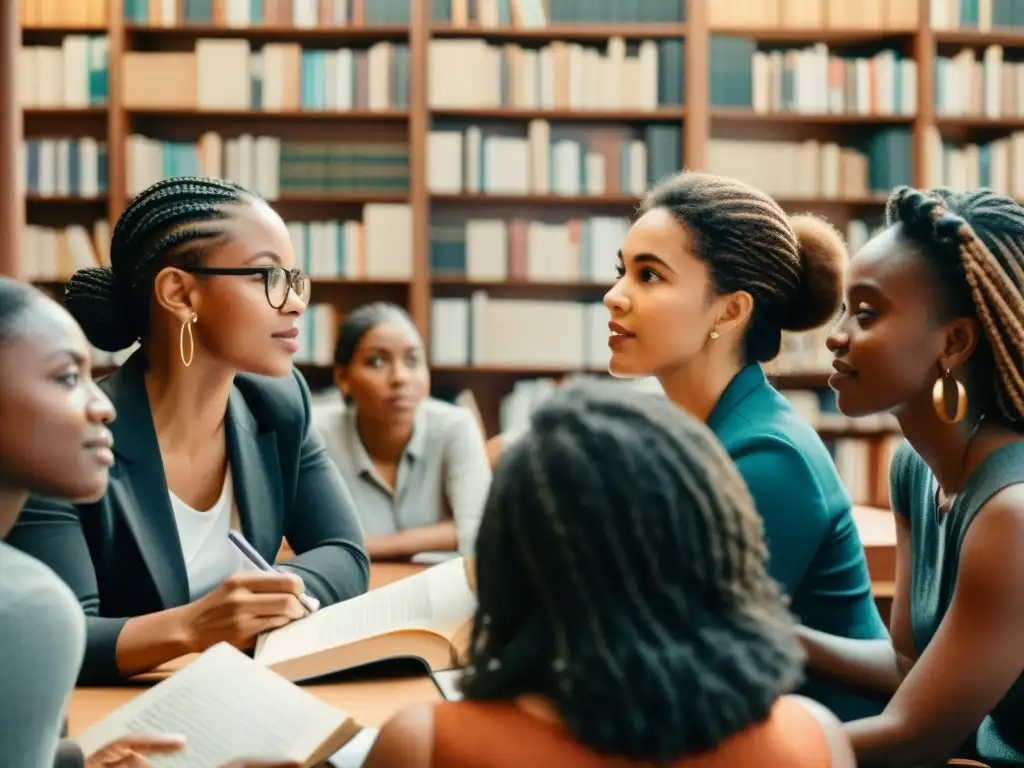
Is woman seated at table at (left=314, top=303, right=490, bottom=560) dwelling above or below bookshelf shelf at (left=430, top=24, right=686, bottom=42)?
below

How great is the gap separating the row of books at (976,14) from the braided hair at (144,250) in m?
3.96

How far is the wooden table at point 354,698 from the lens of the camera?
4.06 feet

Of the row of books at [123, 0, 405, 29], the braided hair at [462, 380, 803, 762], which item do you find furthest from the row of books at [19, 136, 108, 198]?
the braided hair at [462, 380, 803, 762]

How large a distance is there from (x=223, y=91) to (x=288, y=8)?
0.43m

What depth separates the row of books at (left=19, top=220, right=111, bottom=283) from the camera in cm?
474

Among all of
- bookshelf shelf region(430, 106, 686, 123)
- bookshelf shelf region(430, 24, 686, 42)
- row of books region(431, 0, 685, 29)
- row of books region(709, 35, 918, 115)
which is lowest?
bookshelf shelf region(430, 106, 686, 123)

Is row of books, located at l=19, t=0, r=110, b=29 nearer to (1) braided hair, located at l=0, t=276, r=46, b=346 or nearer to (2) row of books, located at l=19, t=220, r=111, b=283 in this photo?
(2) row of books, located at l=19, t=220, r=111, b=283

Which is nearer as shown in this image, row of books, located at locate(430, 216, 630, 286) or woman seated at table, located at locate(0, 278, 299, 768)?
woman seated at table, located at locate(0, 278, 299, 768)

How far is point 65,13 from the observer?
4707 millimetres

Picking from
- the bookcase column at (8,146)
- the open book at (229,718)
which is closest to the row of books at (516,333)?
the bookcase column at (8,146)

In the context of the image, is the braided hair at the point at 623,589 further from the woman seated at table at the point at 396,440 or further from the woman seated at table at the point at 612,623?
the woman seated at table at the point at 396,440

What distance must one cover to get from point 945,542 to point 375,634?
0.68 meters

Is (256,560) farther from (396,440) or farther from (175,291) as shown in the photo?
(396,440)

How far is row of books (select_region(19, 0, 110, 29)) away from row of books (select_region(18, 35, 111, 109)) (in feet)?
0.22
